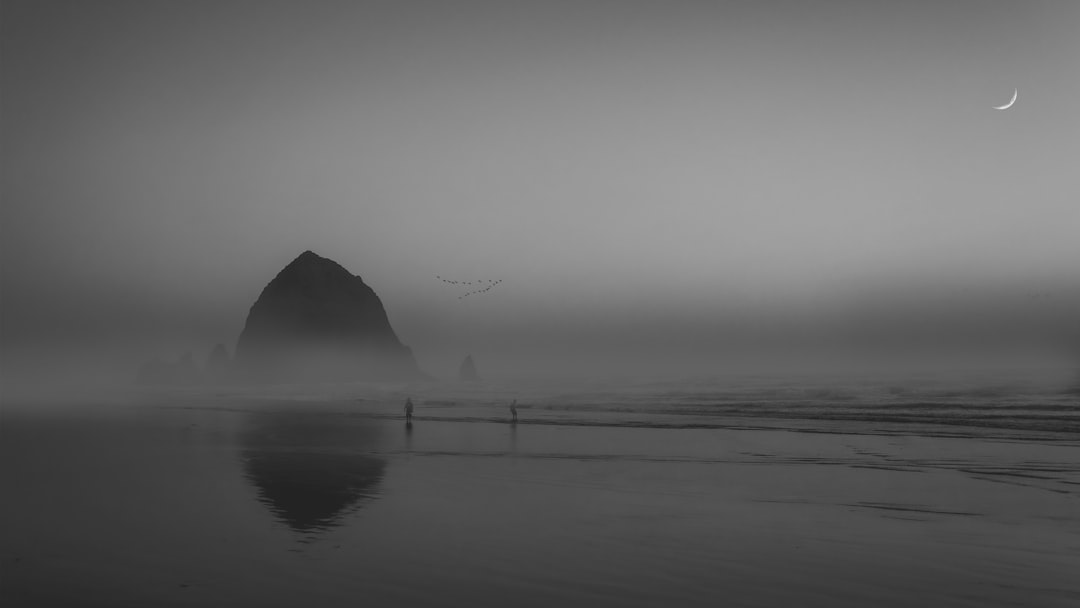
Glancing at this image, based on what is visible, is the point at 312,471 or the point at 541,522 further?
the point at 312,471

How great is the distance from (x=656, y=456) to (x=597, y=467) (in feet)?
12.0

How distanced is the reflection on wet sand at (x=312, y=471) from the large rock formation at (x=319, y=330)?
429 feet

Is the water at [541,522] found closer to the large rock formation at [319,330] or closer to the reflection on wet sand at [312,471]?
the reflection on wet sand at [312,471]

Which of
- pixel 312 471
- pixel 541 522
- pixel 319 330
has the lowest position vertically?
pixel 541 522

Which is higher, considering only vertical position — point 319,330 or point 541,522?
point 319,330

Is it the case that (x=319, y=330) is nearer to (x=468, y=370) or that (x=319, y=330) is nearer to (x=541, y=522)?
(x=468, y=370)

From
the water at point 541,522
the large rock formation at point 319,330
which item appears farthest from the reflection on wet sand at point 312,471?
the large rock formation at point 319,330

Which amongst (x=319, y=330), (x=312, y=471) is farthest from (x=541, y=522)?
(x=319, y=330)

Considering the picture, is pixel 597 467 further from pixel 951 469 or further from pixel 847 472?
pixel 951 469

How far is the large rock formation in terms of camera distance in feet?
544

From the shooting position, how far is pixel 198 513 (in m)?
13.9

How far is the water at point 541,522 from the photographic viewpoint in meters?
9.06

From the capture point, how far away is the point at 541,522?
13156mm

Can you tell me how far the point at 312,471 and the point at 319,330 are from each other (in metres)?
159
